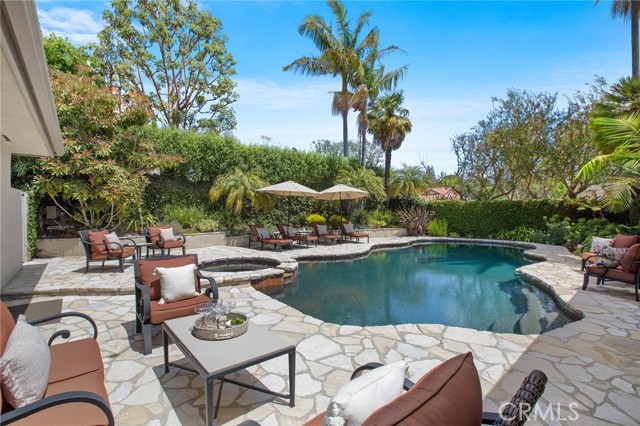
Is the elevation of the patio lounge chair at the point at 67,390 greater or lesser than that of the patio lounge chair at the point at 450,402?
lesser

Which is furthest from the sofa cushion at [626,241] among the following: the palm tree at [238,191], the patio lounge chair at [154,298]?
the palm tree at [238,191]

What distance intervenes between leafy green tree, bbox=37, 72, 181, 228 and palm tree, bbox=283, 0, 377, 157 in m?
9.55

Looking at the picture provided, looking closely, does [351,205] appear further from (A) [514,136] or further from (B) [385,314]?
(B) [385,314]

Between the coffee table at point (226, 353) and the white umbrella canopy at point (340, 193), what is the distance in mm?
10653

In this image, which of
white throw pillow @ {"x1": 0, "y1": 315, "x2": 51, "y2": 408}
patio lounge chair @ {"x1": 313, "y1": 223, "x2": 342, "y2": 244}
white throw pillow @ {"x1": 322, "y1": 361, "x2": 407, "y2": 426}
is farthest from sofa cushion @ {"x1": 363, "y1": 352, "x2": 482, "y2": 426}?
patio lounge chair @ {"x1": 313, "y1": 223, "x2": 342, "y2": 244}

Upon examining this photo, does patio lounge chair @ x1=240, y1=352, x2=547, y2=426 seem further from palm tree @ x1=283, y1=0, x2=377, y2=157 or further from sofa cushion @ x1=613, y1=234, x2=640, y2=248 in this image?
palm tree @ x1=283, y1=0, x2=377, y2=157

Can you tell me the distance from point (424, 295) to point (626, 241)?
431 centimetres

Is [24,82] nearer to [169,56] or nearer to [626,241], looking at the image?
[626,241]

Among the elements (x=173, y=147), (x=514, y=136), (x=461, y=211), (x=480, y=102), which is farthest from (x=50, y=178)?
(x=480, y=102)

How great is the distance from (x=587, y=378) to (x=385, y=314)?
3026 millimetres

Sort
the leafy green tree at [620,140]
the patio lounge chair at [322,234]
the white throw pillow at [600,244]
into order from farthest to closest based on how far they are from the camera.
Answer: the patio lounge chair at [322,234], the white throw pillow at [600,244], the leafy green tree at [620,140]

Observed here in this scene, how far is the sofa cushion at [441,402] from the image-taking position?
41.9 inches

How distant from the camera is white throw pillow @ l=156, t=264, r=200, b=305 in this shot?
4078 mm

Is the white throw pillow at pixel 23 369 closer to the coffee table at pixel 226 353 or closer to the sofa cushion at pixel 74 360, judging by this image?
the sofa cushion at pixel 74 360
